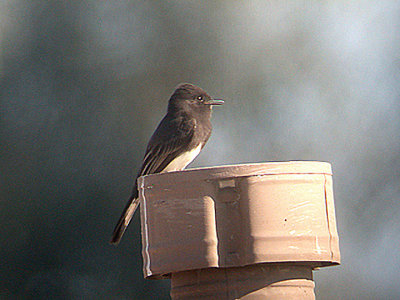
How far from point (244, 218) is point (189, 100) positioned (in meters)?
2.30

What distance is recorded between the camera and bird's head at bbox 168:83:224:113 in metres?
4.43

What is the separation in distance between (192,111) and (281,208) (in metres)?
2.29

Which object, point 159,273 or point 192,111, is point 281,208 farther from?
point 192,111

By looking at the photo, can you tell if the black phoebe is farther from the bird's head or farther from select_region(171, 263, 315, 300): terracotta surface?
select_region(171, 263, 315, 300): terracotta surface

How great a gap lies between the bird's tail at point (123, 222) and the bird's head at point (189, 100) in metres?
0.85

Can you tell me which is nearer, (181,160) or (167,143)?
(167,143)

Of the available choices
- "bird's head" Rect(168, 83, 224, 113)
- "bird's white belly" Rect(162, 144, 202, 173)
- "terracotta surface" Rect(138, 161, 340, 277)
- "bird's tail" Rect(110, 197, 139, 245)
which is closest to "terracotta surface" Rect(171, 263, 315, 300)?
"terracotta surface" Rect(138, 161, 340, 277)

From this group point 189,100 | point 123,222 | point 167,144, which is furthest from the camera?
point 189,100

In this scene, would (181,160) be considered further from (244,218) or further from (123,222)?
(244,218)

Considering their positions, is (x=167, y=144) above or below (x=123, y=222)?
above

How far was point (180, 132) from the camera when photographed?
4453 mm

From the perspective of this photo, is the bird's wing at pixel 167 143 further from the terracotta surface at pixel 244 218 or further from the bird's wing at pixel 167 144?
the terracotta surface at pixel 244 218

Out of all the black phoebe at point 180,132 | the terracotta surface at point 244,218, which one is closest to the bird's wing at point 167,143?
the black phoebe at point 180,132

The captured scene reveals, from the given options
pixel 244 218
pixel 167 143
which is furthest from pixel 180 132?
pixel 244 218
